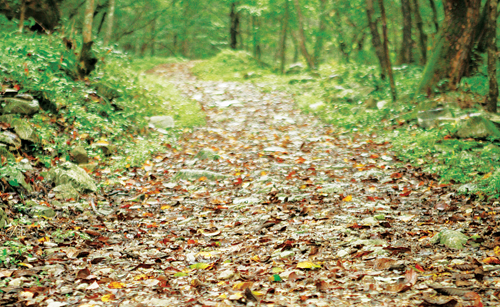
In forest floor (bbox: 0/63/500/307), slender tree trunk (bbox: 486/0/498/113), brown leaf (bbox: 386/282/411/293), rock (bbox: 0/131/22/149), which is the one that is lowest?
forest floor (bbox: 0/63/500/307)

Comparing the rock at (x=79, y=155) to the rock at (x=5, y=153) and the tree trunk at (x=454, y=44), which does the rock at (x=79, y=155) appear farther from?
the tree trunk at (x=454, y=44)

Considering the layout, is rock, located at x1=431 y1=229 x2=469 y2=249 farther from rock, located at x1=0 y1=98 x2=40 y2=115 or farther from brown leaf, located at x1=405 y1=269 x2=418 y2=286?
rock, located at x1=0 y1=98 x2=40 y2=115

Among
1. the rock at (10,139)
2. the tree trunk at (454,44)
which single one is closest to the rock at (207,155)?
the rock at (10,139)

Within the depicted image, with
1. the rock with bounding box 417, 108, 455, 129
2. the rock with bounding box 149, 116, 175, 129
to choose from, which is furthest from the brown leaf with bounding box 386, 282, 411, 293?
the rock with bounding box 149, 116, 175, 129

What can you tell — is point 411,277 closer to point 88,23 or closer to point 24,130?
point 24,130

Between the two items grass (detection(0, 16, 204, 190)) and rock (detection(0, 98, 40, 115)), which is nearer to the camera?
rock (detection(0, 98, 40, 115))

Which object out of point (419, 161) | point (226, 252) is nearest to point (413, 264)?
point (226, 252)

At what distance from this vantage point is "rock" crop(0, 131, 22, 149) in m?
5.12

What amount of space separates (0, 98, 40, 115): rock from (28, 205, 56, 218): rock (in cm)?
227

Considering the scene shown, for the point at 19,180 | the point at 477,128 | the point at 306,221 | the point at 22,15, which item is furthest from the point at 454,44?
the point at 22,15

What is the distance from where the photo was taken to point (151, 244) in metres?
3.94

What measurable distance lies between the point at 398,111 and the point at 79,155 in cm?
695

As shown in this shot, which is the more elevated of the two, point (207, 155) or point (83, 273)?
point (207, 155)

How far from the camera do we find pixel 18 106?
5.94 metres
